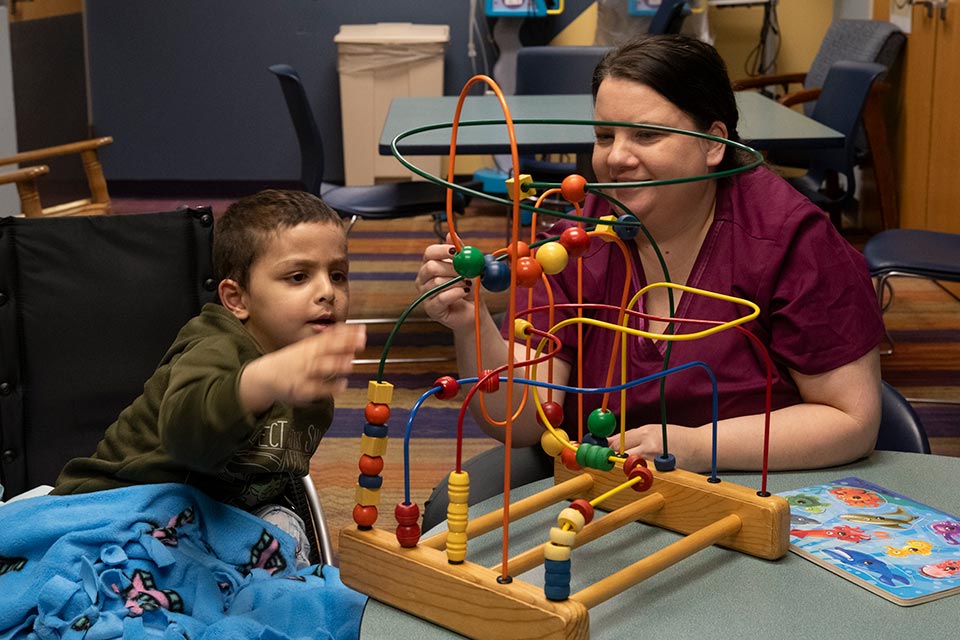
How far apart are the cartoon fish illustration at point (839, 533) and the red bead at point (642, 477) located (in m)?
0.19

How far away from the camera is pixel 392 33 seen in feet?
21.0

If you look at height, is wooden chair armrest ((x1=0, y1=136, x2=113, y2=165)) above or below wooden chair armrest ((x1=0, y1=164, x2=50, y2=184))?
above

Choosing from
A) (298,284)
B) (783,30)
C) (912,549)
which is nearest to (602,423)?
(912,549)

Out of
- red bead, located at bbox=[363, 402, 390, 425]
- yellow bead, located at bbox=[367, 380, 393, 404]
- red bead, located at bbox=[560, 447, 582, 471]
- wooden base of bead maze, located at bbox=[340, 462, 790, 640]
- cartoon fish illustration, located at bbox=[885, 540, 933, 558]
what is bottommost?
cartoon fish illustration, located at bbox=[885, 540, 933, 558]

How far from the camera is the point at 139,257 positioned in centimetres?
192

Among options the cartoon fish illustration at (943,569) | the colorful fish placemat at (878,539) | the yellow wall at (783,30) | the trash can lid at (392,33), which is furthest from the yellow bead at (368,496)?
the yellow wall at (783,30)

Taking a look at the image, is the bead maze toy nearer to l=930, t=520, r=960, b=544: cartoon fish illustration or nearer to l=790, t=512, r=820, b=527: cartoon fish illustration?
l=790, t=512, r=820, b=527: cartoon fish illustration

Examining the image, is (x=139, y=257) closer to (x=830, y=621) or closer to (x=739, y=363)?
(x=739, y=363)

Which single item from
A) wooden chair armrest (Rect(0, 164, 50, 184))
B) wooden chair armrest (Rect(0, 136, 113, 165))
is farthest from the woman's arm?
wooden chair armrest (Rect(0, 136, 113, 165))

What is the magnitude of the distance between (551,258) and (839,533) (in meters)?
0.51

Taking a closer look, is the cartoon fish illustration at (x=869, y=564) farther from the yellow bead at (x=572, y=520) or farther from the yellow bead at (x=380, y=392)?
the yellow bead at (x=380, y=392)

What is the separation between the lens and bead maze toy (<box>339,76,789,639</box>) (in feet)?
3.15

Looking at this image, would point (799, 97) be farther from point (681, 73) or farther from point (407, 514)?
point (407, 514)

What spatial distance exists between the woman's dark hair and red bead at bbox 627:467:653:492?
1.92 ft
